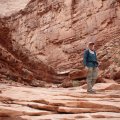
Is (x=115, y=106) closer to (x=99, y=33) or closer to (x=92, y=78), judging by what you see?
(x=92, y=78)

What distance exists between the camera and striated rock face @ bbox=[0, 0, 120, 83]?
2424 centimetres

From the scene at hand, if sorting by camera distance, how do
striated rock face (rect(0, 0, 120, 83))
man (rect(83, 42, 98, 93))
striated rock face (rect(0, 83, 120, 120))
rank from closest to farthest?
1. striated rock face (rect(0, 83, 120, 120))
2. man (rect(83, 42, 98, 93))
3. striated rock face (rect(0, 0, 120, 83))

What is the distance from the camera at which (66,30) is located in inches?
1174

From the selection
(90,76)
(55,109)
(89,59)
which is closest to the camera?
(55,109)

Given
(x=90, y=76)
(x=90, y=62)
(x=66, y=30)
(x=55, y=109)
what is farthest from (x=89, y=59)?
(x=66, y=30)

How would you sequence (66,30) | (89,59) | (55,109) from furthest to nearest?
1. (66,30)
2. (89,59)
3. (55,109)

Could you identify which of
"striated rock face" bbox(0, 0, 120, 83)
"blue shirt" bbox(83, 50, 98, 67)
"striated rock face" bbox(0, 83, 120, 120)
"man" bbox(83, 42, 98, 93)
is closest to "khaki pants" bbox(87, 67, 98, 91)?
"man" bbox(83, 42, 98, 93)

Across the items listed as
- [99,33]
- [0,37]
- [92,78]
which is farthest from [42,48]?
[92,78]

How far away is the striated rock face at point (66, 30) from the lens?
954 inches

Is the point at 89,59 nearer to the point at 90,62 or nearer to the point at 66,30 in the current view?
the point at 90,62

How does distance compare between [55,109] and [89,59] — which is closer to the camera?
[55,109]

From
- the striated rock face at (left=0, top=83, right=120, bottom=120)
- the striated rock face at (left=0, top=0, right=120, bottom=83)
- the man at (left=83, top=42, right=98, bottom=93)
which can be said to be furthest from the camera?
the striated rock face at (left=0, top=0, right=120, bottom=83)

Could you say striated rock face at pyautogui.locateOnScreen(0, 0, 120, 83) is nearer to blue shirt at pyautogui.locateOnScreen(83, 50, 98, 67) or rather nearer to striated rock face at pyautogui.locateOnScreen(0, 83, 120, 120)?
blue shirt at pyautogui.locateOnScreen(83, 50, 98, 67)

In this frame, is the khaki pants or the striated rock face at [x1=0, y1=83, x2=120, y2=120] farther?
the khaki pants
